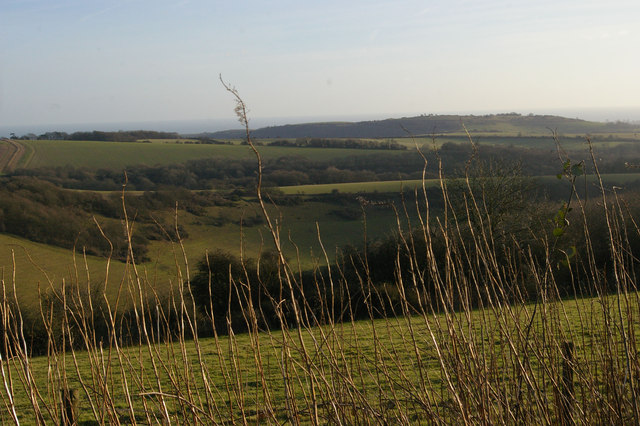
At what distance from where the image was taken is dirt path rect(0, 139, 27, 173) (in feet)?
169

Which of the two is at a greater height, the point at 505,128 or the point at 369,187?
the point at 505,128

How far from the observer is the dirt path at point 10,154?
5138 cm

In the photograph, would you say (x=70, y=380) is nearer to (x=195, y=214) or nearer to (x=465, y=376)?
A: (x=465, y=376)

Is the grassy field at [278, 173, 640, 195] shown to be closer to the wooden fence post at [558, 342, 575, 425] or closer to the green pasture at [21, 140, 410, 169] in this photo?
the green pasture at [21, 140, 410, 169]

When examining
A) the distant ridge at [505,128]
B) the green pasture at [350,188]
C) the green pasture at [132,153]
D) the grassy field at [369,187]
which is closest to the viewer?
the grassy field at [369,187]

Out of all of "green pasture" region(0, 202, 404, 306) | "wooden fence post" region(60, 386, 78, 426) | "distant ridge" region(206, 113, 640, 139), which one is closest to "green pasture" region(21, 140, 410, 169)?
"distant ridge" region(206, 113, 640, 139)

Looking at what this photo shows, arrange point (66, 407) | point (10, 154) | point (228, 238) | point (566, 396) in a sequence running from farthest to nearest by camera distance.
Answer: point (10, 154), point (228, 238), point (566, 396), point (66, 407)

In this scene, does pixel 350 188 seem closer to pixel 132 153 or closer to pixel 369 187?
pixel 369 187

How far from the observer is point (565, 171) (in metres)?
1.95

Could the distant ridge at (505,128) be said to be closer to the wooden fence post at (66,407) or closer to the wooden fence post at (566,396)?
the wooden fence post at (566,396)

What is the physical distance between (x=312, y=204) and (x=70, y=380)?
3231cm

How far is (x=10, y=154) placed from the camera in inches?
2196

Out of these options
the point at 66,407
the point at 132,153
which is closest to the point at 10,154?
the point at 132,153

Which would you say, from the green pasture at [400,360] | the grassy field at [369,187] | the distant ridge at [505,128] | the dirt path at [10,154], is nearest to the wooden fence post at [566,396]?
the green pasture at [400,360]
